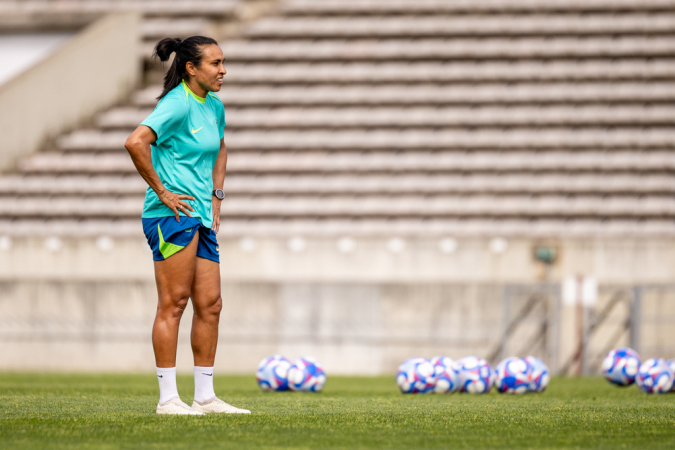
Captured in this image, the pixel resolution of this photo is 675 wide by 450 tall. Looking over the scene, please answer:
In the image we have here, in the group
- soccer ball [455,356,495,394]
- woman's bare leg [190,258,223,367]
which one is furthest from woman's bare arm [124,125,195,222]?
soccer ball [455,356,495,394]

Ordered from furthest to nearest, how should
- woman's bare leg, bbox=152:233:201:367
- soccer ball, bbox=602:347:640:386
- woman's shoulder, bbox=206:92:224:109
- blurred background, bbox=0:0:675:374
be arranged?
1. blurred background, bbox=0:0:675:374
2. soccer ball, bbox=602:347:640:386
3. woman's shoulder, bbox=206:92:224:109
4. woman's bare leg, bbox=152:233:201:367

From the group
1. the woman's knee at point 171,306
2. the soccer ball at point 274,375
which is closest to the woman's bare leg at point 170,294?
the woman's knee at point 171,306

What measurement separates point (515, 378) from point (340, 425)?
303 cm

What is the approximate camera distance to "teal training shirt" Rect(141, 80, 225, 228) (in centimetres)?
453

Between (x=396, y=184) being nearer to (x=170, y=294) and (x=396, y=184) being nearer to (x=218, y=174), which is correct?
(x=218, y=174)

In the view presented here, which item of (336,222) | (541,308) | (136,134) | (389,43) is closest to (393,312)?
(541,308)

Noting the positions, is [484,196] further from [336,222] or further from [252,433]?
[252,433]

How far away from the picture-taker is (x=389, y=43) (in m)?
18.1

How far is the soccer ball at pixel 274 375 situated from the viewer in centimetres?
703

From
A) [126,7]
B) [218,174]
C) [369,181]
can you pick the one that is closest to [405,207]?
[369,181]

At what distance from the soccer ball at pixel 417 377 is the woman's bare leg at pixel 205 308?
2416mm

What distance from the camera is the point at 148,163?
443 cm

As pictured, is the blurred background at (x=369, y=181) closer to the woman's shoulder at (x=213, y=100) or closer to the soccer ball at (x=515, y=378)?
the soccer ball at (x=515, y=378)

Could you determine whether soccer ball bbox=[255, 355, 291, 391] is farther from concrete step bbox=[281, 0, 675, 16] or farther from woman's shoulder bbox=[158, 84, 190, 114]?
concrete step bbox=[281, 0, 675, 16]
